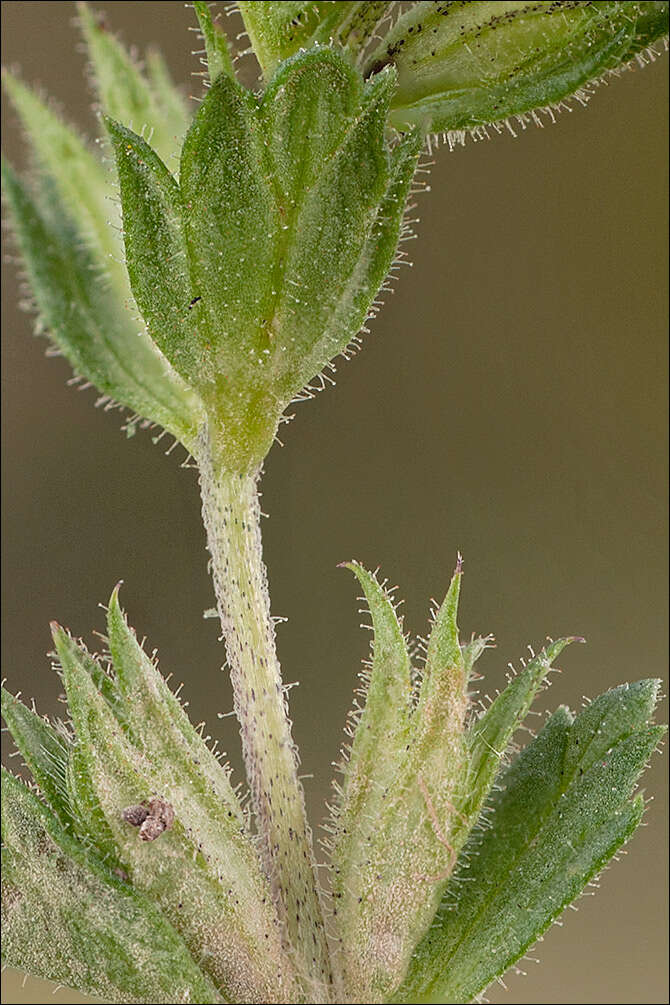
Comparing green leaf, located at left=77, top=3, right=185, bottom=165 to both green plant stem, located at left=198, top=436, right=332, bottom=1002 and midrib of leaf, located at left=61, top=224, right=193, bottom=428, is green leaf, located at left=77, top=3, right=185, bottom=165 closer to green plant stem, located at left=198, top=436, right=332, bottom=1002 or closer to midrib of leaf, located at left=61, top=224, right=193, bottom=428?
midrib of leaf, located at left=61, top=224, right=193, bottom=428

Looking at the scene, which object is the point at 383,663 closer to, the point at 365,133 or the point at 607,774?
the point at 607,774

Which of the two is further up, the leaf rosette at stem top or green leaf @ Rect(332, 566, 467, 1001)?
the leaf rosette at stem top

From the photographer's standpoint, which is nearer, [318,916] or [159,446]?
[318,916]

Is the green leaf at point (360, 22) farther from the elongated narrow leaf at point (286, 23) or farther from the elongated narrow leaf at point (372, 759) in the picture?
the elongated narrow leaf at point (372, 759)

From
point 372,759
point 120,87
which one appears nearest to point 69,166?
point 120,87

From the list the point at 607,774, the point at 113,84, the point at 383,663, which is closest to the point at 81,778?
the point at 383,663

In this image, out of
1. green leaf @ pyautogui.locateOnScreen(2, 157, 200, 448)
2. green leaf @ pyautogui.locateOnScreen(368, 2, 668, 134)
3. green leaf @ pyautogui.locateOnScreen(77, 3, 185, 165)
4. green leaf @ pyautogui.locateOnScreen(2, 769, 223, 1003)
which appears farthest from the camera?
green leaf @ pyautogui.locateOnScreen(77, 3, 185, 165)

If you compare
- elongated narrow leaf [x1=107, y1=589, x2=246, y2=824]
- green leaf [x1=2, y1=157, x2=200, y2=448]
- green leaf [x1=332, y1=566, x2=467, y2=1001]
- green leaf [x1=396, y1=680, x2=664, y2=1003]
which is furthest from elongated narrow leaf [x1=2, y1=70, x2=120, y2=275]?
green leaf [x1=396, y1=680, x2=664, y2=1003]
